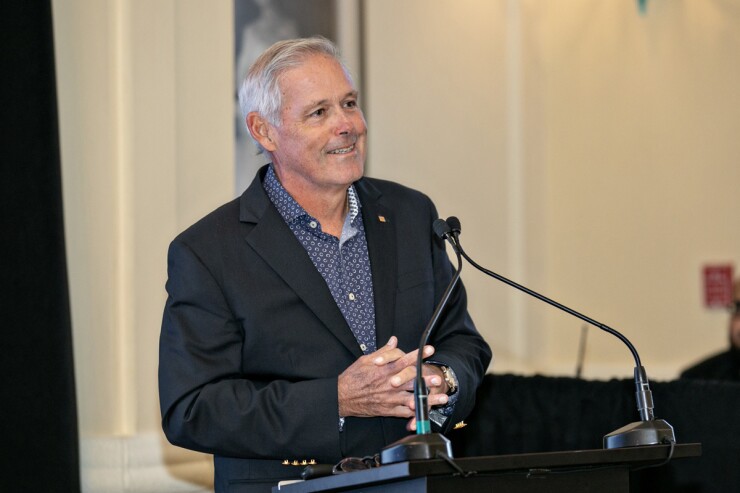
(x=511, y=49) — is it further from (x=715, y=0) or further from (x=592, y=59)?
(x=715, y=0)

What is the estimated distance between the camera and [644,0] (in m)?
6.62

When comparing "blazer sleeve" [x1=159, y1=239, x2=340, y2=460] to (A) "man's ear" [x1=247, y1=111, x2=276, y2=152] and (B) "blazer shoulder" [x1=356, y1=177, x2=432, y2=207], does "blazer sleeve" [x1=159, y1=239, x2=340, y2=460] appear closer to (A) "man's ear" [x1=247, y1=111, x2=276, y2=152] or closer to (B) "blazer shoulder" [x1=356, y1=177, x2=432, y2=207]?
(A) "man's ear" [x1=247, y1=111, x2=276, y2=152]

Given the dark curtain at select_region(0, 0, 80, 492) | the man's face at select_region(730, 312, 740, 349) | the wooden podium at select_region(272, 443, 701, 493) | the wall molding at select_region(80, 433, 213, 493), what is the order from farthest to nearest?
the man's face at select_region(730, 312, 740, 349)
the wall molding at select_region(80, 433, 213, 493)
the dark curtain at select_region(0, 0, 80, 492)
the wooden podium at select_region(272, 443, 701, 493)

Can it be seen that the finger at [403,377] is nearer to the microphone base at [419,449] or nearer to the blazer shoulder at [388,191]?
the microphone base at [419,449]

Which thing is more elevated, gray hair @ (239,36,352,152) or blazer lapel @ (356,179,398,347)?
gray hair @ (239,36,352,152)

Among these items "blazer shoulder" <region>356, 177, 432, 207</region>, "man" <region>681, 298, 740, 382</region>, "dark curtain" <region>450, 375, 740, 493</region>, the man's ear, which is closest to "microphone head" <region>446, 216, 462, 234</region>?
"blazer shoulder" <region>356, 177, 432, 207</region>

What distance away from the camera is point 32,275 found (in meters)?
3.17

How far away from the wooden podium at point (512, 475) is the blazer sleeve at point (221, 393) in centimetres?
22

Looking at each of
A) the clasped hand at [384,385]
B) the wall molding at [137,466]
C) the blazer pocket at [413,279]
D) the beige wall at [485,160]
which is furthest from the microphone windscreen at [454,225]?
the wall molding at [137,466]

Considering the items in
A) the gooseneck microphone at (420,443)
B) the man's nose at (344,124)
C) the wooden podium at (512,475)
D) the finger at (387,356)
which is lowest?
the wooden podium at (512,475)

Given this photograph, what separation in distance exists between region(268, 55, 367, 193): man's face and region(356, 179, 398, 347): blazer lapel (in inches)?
5.1

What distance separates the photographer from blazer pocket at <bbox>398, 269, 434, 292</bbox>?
2.69 meters

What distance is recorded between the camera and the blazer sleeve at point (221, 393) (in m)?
2.38

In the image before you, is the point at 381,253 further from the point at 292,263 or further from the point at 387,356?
the point at 387,356
